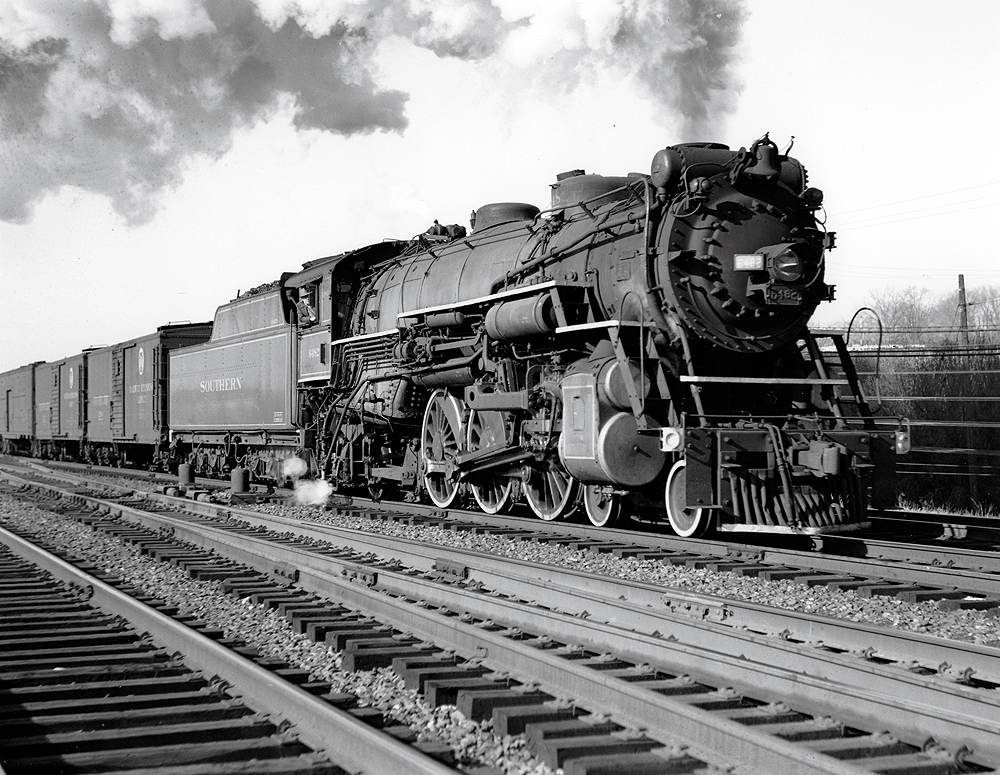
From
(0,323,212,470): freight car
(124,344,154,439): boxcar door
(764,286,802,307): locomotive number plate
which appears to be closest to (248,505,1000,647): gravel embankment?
(764,286,802,307): locomotive number plate

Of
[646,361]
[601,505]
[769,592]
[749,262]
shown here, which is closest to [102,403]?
[601,505]

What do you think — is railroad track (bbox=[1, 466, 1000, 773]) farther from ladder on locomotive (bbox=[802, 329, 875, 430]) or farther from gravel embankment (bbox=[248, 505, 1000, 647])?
ladder on locomotive (bbox=[802, 329, 875, 430])

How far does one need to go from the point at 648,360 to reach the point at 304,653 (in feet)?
15.5

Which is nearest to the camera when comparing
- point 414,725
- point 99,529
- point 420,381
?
point 414,725

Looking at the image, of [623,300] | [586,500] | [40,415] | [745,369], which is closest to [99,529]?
[586,500]

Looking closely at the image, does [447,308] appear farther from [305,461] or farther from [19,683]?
[19,683]

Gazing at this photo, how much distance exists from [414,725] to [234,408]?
14158 mm

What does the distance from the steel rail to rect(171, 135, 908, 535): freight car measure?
4304 millimetres

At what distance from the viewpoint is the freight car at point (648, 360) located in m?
8.29

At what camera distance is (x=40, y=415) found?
34688mm

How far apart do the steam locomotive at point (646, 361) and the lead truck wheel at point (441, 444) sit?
28 mm

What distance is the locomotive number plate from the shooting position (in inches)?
346

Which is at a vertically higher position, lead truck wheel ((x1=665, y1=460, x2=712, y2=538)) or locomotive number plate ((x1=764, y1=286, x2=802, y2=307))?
locomotive number plate ((x1=764, y1=286, x2=802, y2=307))

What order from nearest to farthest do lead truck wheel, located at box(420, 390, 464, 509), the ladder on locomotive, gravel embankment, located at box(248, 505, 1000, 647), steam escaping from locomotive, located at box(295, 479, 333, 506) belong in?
gravel embankment, located at box(248, 505, 1000, 647), the ladder on locomotive, lead truck wheel, located at box(420, 390, 464, 509), steam escaping from locomotive, located at box(295, 479, 333, 506)
